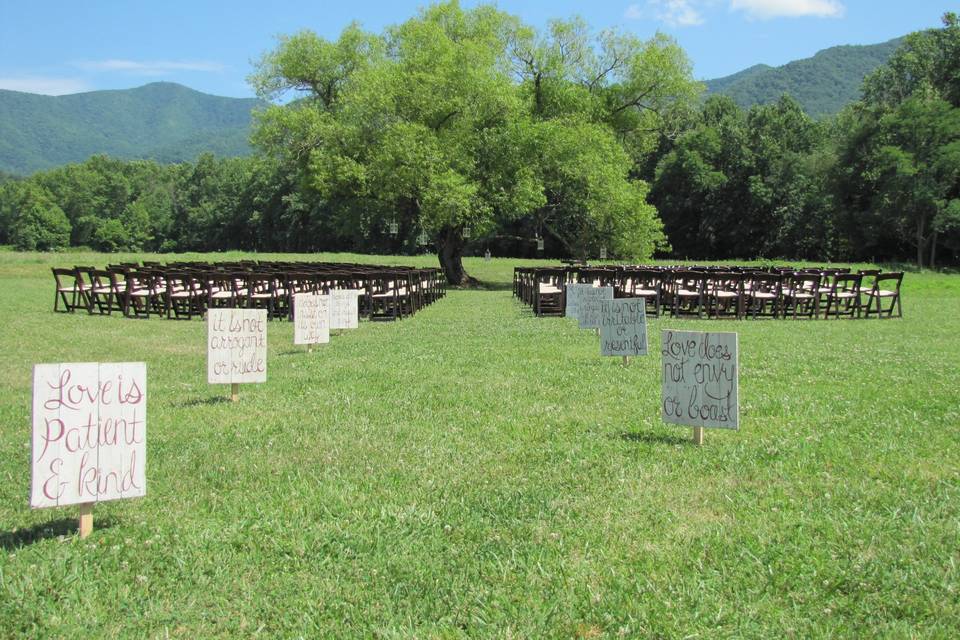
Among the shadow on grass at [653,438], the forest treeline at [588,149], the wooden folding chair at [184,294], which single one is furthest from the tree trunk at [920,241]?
the shadow on grass at [653,438]

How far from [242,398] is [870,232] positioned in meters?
50.2

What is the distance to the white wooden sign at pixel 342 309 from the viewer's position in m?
14.0

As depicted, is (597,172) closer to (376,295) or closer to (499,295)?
(499,295)

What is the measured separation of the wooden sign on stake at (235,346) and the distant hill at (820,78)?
167102mm

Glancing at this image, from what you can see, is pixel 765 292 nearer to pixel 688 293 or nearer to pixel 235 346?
pixel 688 293

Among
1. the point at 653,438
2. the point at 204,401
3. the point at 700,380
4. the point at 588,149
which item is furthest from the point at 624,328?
the point at 588,149

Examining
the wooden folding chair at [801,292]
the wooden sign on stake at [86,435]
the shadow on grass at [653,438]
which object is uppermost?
the wooden folding chair at [801,292]

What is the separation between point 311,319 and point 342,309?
237cm

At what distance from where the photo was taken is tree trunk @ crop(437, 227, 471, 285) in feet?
124

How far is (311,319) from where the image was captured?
39.4 ft

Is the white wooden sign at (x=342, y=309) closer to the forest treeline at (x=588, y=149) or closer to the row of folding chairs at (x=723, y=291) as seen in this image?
the row of folding chairs at (x=723, y=291)

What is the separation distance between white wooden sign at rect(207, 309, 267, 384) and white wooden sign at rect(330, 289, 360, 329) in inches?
228

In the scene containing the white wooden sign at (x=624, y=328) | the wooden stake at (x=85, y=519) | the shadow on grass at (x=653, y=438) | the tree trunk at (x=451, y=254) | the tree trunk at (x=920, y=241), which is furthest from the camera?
the tree trunk at (x=920, y=241)

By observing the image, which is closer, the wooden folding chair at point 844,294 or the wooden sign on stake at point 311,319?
the wooden sign on stake at point 311,319
